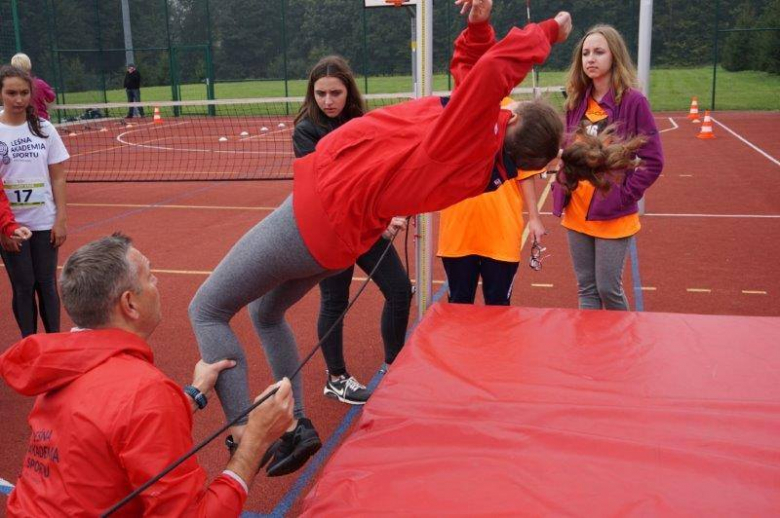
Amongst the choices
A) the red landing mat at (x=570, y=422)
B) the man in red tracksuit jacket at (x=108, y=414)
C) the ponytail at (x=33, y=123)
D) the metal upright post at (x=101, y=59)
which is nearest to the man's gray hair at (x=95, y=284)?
the man in red tracksuit jacket at (x=108, y=414)

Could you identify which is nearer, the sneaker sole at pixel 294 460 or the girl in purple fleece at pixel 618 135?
the sneaker sole at pixel 294 460

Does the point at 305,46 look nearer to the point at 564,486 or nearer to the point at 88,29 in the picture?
the point at 88,29

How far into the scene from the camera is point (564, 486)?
2.37 metres

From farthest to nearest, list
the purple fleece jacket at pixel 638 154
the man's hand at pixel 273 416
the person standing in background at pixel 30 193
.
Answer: the person standing in background at pixel 30 193 < the purple fleece jacket at pixel 638 154 < the man's hand at pixel 273 416

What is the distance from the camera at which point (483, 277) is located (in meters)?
4.25

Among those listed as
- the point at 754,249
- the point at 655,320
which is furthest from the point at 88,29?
the point at 655,320

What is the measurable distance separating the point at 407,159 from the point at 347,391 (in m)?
2.14

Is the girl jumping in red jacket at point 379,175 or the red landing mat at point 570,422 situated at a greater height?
the girl jumping in red jacket at point 379,175

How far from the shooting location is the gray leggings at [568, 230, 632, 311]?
406 centimetres

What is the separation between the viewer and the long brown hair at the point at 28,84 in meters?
4.19

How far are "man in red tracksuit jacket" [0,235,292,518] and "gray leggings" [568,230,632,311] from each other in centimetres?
254

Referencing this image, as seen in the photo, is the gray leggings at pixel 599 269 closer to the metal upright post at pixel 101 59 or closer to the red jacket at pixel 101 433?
the red jacket at pixel 101 433

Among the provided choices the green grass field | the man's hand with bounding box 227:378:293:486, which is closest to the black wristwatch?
the man's hand with bounding box 227:378:293:486

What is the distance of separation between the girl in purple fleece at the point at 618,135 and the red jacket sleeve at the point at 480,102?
153 cm
